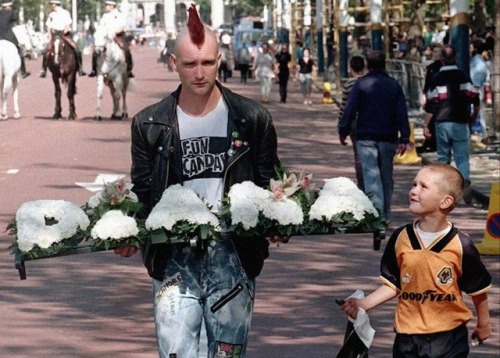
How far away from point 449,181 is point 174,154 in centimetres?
114

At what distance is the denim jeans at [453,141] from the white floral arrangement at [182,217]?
499 inches

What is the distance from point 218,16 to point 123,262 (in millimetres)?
142298

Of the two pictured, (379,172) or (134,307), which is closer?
(134,307)

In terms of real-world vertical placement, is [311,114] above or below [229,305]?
below

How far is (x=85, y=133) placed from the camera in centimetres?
3058

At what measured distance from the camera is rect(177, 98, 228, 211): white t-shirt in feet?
20.6

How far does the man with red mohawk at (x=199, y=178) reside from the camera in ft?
20.3

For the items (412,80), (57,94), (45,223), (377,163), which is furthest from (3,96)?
(45,223)

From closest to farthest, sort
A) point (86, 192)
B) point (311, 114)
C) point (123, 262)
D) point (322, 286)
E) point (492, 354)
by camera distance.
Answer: point (492, 354), point (322, 286), point (123, 262), point (86, 192), point (311, 114)

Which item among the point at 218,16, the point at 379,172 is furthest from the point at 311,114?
the point at 218,16

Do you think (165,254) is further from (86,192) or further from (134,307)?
(86,192)

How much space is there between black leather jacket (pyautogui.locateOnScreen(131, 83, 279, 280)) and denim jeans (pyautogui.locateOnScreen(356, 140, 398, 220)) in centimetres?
868

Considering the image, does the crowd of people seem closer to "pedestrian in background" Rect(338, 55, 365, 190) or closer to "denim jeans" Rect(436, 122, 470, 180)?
"pedestrian in background" Rect(338, 55, 365, 190)

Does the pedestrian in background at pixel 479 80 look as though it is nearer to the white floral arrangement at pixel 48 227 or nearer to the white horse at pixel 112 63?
the white horse at pixel 112 63
